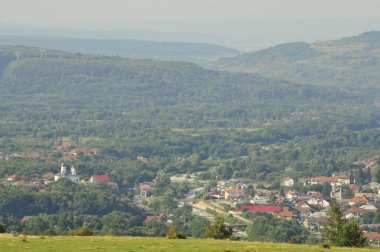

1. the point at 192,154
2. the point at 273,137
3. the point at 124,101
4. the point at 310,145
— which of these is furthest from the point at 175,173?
the point at 124,101

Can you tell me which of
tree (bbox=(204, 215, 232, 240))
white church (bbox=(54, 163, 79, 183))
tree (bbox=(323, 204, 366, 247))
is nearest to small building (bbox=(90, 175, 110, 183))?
white church (bbox=(54, 163, 79, 183))

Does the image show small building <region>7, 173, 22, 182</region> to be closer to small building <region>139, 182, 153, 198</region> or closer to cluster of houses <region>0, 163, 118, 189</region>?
cluster of houses <region>0, 163, 118, 189</region>

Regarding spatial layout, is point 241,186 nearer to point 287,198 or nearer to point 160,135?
point 287,198

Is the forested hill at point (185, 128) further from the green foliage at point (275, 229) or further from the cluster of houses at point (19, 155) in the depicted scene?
the green foliage at point (275, 229)

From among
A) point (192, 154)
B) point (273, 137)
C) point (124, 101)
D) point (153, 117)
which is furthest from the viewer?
point (124, 101)

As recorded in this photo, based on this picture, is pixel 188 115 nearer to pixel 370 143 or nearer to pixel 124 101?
pixel 124 101

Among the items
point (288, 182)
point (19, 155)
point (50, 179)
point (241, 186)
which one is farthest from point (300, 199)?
point (19, 155)

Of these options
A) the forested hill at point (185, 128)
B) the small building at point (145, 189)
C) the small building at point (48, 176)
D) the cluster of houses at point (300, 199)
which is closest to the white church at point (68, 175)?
the small building at point (48, 176)
